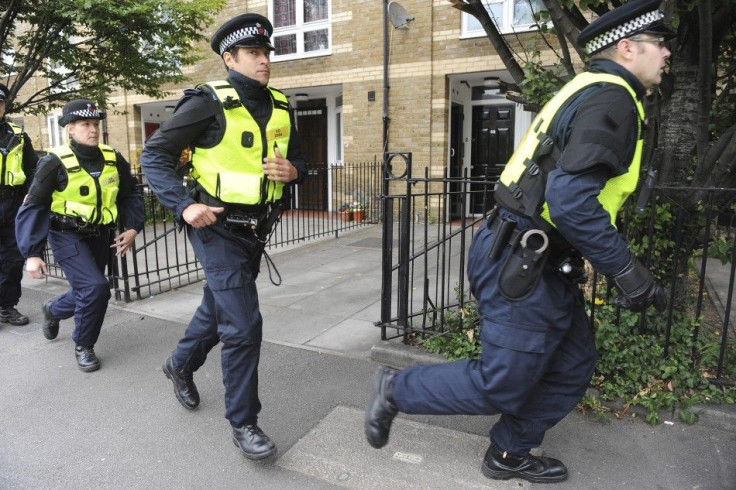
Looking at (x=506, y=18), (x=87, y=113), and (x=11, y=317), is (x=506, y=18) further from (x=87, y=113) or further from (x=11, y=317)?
(x=11, y=317)

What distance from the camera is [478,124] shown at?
41.2ft

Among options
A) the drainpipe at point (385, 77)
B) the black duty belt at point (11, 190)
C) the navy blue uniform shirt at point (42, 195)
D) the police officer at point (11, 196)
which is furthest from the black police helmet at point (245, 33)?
the drainpipe at point (385, 77)

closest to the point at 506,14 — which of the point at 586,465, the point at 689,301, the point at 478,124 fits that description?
the point at 478,124

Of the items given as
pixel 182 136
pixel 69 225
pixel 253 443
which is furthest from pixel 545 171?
pixel 69 225

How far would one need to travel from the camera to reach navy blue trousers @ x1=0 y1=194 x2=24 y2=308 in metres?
4.99

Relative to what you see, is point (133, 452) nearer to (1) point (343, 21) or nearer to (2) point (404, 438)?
(2) point (404, 438)

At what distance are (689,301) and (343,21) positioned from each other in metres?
10.2

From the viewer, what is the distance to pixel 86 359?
4.04 metres

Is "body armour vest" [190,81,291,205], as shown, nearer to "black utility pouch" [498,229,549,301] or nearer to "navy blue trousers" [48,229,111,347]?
"black utility pouch" [498,229,549,301]

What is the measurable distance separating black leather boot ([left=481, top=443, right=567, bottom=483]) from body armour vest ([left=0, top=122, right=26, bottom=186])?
470cm

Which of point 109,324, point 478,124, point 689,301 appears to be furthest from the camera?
point 478,124

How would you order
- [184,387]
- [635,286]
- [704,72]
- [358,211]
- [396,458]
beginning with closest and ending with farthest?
[635,286]
[396,458]
[184,387]
[704,72]
[358,211]

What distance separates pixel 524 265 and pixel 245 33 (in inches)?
69.1

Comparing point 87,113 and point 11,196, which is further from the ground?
point 87,113
